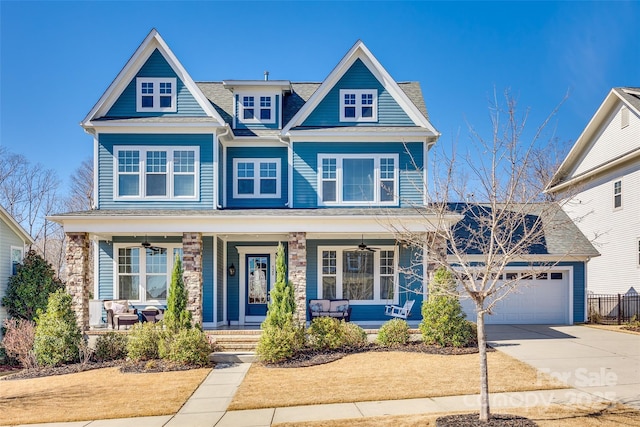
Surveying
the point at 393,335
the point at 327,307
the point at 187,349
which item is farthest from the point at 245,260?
the point at 393,335

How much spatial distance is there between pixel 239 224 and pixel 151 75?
20.5 feet

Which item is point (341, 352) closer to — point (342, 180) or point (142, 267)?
point (342, 180)

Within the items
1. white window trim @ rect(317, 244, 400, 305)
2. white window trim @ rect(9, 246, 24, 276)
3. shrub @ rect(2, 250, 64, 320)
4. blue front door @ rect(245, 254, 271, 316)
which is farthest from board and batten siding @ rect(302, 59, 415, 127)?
white window trim @ rect(9, 246, 24, 276)

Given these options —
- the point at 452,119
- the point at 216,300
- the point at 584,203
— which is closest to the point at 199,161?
the point at 216,300

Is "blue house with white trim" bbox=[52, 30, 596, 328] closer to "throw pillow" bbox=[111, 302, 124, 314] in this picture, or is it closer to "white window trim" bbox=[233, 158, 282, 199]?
"white window trim" bbox=[233, 158, 282, 199]

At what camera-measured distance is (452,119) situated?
11.5m

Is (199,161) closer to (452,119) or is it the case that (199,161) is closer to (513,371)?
(452,119)

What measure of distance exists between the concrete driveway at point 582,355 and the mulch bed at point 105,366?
8.39 m

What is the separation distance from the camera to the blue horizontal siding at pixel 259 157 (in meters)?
17.0

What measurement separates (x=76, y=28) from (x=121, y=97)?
2.37m

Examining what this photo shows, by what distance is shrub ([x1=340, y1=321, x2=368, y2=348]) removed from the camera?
1333cm

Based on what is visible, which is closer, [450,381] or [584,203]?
[450,381]

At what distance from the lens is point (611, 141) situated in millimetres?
21500

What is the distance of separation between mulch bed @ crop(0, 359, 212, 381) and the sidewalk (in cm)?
271
